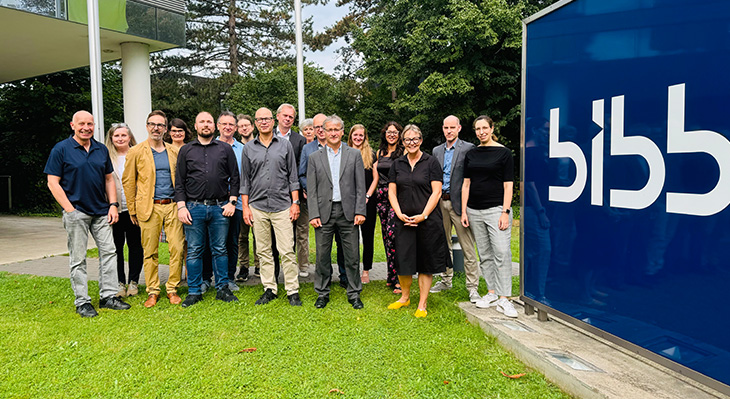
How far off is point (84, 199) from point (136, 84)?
11041mm

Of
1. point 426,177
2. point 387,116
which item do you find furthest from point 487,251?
point 387,116

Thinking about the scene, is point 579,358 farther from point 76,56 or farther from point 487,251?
point 76,56

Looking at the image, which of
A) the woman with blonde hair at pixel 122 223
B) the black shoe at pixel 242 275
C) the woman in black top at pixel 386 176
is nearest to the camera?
the woman with blonde hair at pixel 122 223

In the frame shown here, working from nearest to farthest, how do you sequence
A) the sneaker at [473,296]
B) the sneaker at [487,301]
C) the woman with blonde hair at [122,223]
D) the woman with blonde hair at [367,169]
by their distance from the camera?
1. the sneaker at [487,301]
2. the sneaker at [473,296]
3. the woman with blonde hair at [122,223]
4. the woman with blonde hair at [367,169]

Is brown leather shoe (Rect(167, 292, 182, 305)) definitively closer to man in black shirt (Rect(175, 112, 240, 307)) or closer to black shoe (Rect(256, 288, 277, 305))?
man in black shirt (Rect(175, 112, 240, 307))

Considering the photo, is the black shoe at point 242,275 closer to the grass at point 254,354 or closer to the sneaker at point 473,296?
the grass at point 254,354

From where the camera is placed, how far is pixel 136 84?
14266 mm

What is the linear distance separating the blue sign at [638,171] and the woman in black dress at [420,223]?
101 cm

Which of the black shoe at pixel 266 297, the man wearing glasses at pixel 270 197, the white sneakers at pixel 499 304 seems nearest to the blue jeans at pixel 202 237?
the man wearing glasses at pixel 270 197

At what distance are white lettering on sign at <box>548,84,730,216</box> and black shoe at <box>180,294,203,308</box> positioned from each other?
13.4ft

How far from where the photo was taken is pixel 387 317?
470 cm

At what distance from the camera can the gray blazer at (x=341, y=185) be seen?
16.7 ft

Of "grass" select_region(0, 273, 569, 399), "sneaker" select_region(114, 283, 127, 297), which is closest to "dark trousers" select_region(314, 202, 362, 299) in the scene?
"grass" select_region(0, 273, 569, 399)

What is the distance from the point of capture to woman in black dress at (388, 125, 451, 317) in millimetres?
4691
